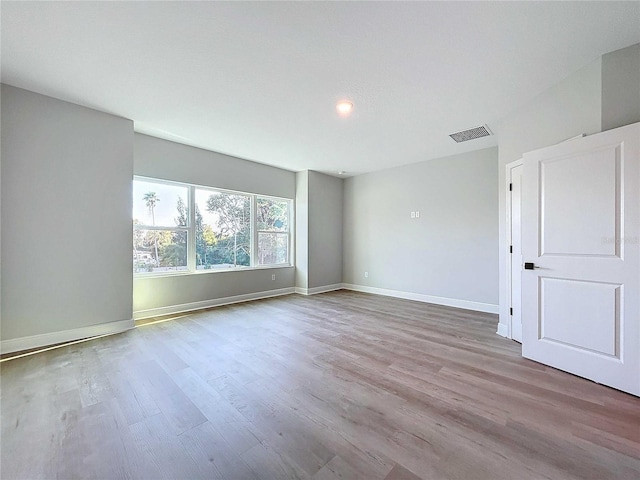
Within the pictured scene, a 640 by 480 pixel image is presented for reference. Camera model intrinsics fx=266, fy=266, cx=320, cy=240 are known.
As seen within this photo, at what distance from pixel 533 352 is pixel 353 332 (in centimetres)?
184

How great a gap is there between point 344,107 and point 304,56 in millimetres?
929

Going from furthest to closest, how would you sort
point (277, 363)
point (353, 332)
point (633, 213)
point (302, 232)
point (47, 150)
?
point (302, 232) → point (353, 332) → point (47, 150) → point (277, 363) → point (633, 213)

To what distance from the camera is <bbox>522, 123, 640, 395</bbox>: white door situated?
2016 millimetres

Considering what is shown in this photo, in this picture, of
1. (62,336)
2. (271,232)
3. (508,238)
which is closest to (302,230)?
(271,232)

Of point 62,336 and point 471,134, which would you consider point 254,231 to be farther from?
point 471,134

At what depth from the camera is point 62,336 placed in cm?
301

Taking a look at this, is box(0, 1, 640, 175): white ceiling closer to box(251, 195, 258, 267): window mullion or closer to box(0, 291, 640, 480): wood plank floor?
box(251, 195, 258, 267): window mullion

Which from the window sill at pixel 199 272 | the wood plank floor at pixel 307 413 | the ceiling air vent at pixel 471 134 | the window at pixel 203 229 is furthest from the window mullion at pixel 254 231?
the ceiling air vent at pixel 471 134

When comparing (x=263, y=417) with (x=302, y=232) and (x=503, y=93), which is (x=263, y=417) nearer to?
(x=503, y=93)

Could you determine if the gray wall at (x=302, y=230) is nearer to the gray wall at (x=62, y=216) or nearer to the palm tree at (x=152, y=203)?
the palm tree at (x=152, y=203)

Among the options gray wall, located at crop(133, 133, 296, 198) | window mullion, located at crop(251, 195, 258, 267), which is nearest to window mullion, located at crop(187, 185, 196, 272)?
gray wall, located at crop(133, 133, 296, 198)

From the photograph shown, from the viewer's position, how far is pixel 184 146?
4375 mm

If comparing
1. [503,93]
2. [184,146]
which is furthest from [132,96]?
[503,93]

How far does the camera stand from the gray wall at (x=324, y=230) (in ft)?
19.5
